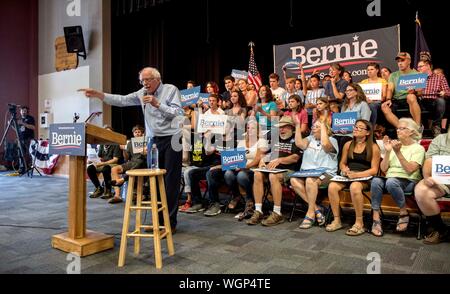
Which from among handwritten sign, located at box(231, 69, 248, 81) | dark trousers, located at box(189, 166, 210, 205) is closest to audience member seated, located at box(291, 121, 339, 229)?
dark trousers, located at box(189, 166, 210, 205)

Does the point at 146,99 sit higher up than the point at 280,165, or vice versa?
the point at 146,99

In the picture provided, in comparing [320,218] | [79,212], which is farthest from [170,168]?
[320,218]

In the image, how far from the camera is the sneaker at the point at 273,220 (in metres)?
3.34

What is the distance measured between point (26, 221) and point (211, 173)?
78.8 inches

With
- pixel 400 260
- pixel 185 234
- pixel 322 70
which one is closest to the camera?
pixel 400 260

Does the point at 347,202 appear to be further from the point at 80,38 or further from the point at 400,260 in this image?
the point at 80,38

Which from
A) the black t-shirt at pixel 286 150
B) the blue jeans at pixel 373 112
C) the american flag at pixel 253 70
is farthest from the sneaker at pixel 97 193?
the blue jeans at pixel 373 112

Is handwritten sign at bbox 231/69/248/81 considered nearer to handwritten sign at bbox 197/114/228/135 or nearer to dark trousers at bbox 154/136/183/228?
handwritten sign at bbox 197/114/228/135

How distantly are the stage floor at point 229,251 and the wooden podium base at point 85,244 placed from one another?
0.05 meters

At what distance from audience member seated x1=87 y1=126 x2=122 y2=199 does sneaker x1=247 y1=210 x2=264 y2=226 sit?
2449mm

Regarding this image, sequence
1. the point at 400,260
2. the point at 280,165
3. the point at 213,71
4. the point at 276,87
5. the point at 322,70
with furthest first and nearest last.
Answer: the point at 213,71 < the point at 322,70 < the point at 276,87 < the point at 280,165 < the point at 400,260

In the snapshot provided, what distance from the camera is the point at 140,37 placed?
Answer: 7.67 metres

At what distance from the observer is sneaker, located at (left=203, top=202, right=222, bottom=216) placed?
386cm
